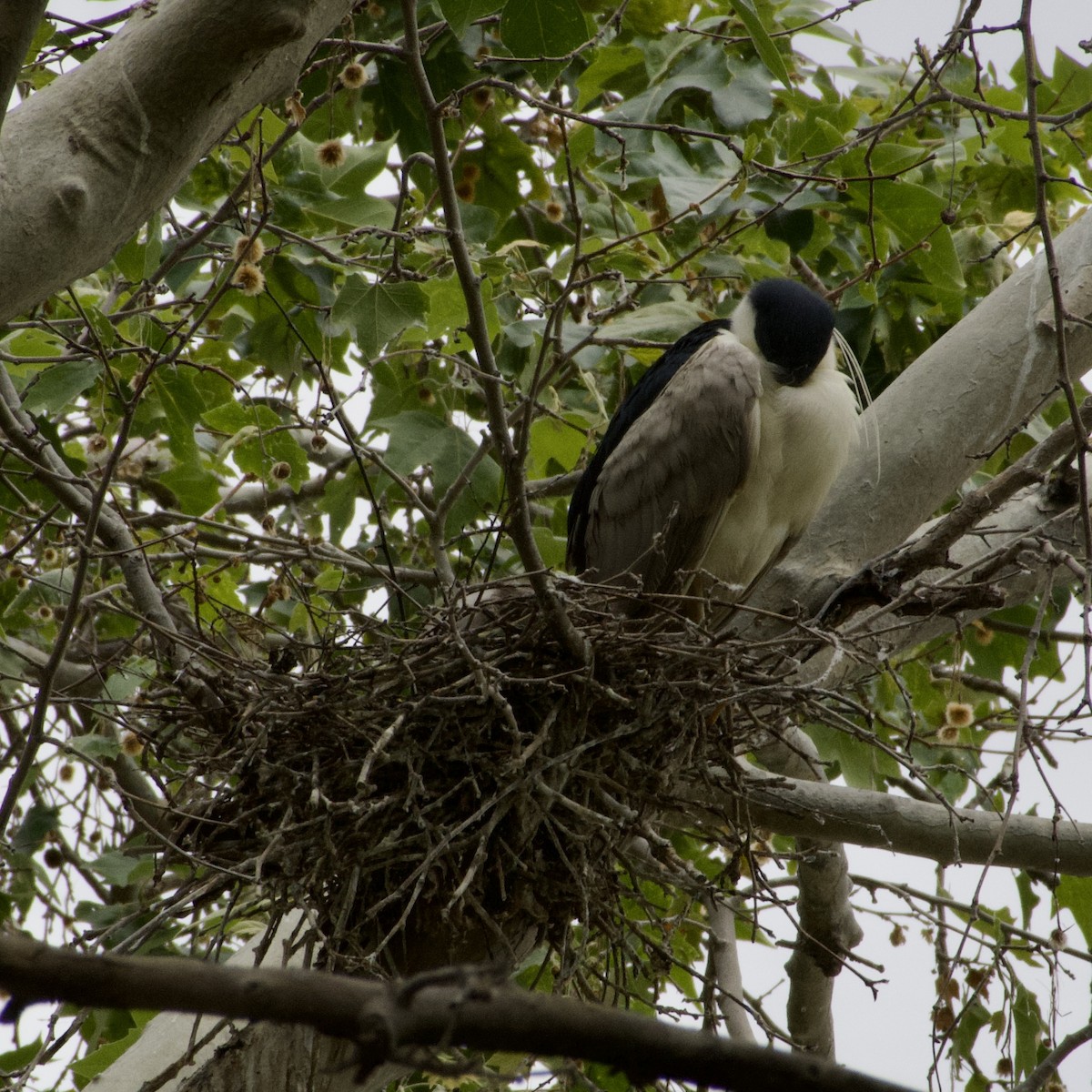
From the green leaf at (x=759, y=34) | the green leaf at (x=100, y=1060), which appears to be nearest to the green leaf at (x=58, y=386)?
the green leaf at (x=100, y=1060)

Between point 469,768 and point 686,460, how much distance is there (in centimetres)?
124

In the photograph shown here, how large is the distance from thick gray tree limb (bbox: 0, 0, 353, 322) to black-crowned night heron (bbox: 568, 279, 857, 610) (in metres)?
1.76

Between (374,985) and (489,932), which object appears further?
(489,932)

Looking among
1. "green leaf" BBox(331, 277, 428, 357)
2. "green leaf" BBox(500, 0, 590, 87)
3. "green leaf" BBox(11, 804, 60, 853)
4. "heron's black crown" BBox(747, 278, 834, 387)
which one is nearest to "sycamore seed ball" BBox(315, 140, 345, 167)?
"green leaf" BBox(331, 277, 428, 357)

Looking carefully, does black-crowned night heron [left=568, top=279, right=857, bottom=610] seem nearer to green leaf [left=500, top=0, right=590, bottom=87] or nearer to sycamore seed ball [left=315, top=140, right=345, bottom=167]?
sycamore seed ball [left=315, top=140, right=345, bottom=167]

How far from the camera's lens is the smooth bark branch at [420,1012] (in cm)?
96

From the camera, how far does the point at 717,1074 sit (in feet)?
3.40

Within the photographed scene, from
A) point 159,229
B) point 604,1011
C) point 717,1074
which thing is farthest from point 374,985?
point 159,229

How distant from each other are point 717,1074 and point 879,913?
10.5 ft

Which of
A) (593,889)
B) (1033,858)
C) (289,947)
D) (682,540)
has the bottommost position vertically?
(289,947)

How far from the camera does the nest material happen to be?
254 centimetres

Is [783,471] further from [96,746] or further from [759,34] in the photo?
[96,746]

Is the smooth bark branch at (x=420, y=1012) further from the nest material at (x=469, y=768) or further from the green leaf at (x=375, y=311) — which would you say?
the green leaf at (x=375, y=311)

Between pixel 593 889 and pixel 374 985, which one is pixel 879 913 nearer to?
pixel 593 889
